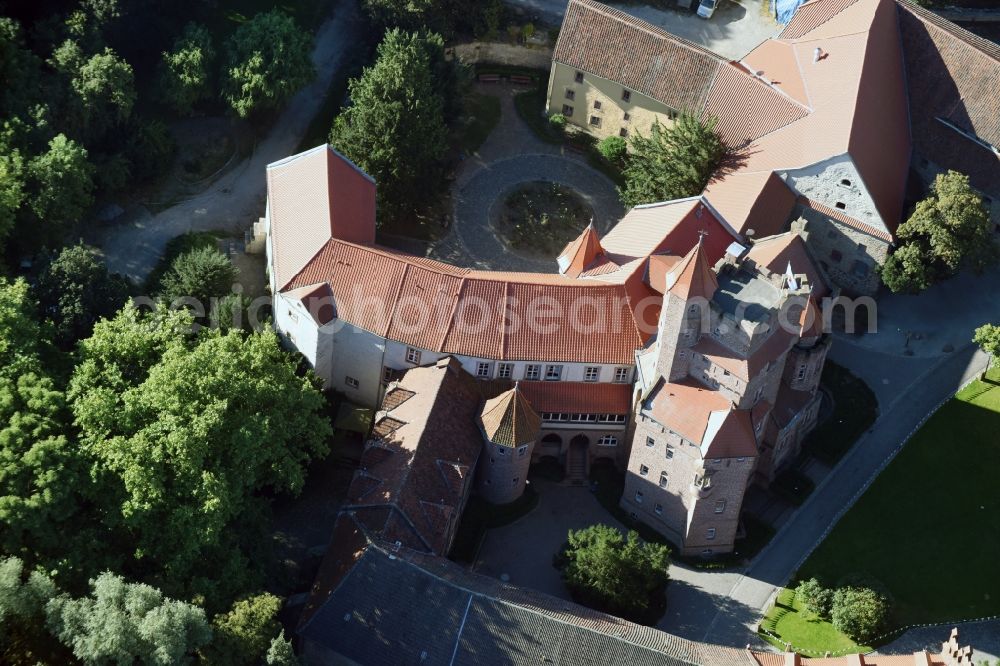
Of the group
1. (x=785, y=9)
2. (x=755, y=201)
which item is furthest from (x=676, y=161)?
(x=785, y=9)

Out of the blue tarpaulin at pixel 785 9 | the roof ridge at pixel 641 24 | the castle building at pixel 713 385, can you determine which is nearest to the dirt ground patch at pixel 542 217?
the roof ridge at pixel 641 24

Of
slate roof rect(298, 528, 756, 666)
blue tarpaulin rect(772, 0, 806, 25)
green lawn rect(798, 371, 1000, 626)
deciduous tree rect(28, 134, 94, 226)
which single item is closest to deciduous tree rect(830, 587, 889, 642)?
green lawn rect(798, 371, 1000, 626)

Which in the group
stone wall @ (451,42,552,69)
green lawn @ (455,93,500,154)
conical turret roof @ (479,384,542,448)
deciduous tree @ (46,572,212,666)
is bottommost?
deciduous tree @ (46,572,212,666)

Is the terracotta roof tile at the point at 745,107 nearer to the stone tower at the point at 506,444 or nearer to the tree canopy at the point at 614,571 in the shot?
the stone tower at the point at 506,444

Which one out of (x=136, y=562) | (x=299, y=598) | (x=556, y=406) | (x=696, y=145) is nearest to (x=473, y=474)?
(x=556, y=406)

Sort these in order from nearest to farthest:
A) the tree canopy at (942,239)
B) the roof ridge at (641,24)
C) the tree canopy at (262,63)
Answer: the tree canopy at (942,239)
the tree canopy at (262,63)
the roof ridge at (641,24)

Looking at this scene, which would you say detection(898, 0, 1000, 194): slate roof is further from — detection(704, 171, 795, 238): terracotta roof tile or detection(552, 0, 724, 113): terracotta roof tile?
detection(552, 0, 724, 113): terracotta roof tile

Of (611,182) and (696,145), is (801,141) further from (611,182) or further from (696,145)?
(611,182)
